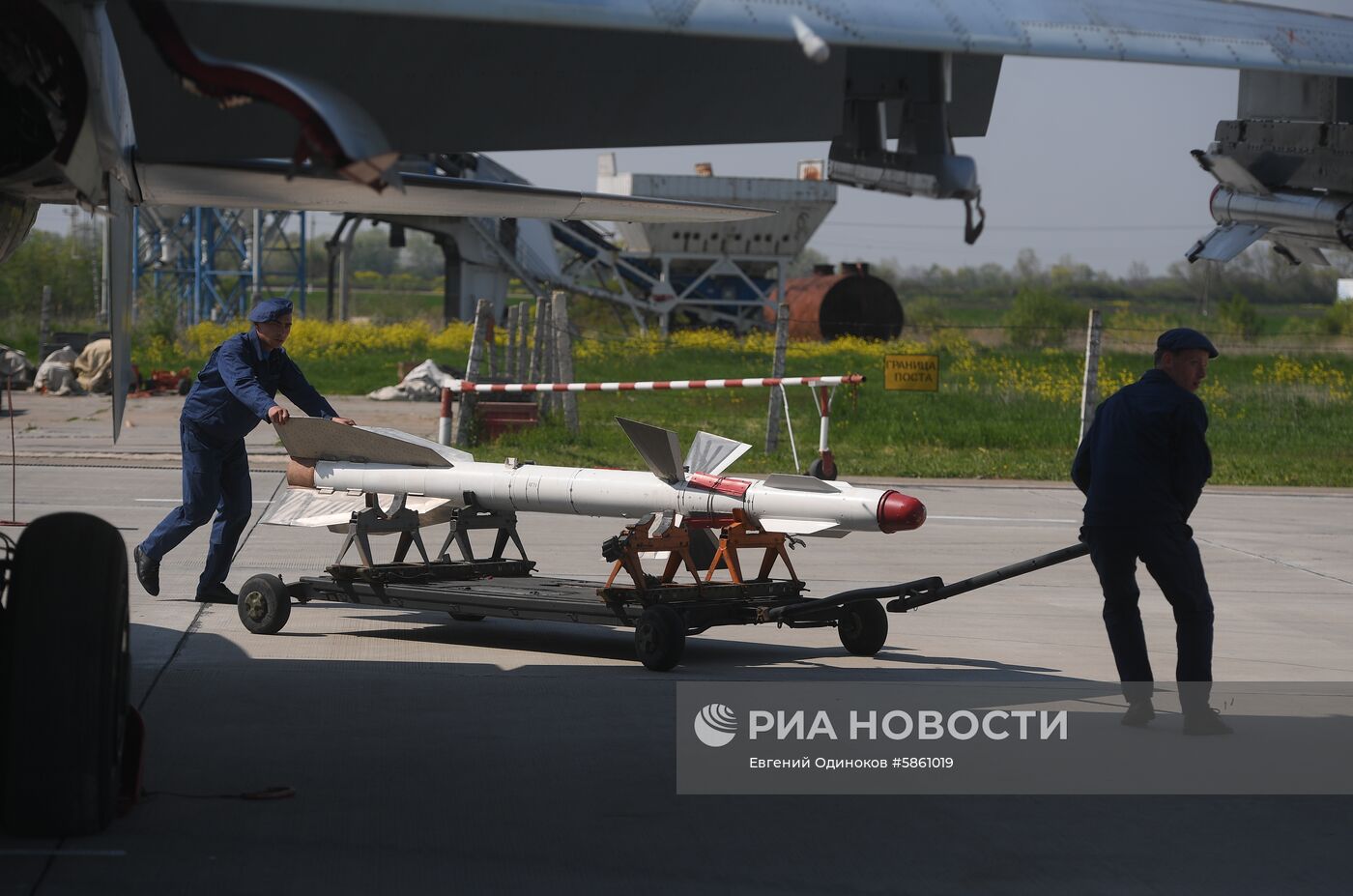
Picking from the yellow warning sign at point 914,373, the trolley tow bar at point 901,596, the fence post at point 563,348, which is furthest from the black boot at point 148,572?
the yellow warning sign at point 914,373

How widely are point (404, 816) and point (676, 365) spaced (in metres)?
29.4

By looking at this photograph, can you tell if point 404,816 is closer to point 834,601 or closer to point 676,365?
point 834,601

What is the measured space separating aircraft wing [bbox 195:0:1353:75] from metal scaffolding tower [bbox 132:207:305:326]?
43.6 metres

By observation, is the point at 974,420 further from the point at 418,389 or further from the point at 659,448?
the point at 659,448

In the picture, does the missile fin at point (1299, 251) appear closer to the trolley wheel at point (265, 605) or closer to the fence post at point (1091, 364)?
the trolley wheel at point (265, 605)

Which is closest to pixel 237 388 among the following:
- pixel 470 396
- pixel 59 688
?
pixel 59 688

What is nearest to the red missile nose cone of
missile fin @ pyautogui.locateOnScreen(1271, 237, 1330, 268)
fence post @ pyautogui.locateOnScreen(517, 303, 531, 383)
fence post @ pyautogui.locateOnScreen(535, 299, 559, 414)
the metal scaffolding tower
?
missile fin @ pyautogui.locateOnScreen(1271, 237, 1330, 268)

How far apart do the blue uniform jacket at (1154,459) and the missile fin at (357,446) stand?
3.93 m

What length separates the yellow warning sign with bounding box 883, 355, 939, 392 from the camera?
19.1m

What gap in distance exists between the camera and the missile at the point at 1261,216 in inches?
229

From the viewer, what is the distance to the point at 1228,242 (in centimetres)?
604

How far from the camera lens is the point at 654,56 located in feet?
18.7

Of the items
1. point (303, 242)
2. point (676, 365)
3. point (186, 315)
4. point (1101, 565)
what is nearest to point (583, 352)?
point (676, 365)

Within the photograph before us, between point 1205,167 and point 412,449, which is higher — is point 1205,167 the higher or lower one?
the higher one
